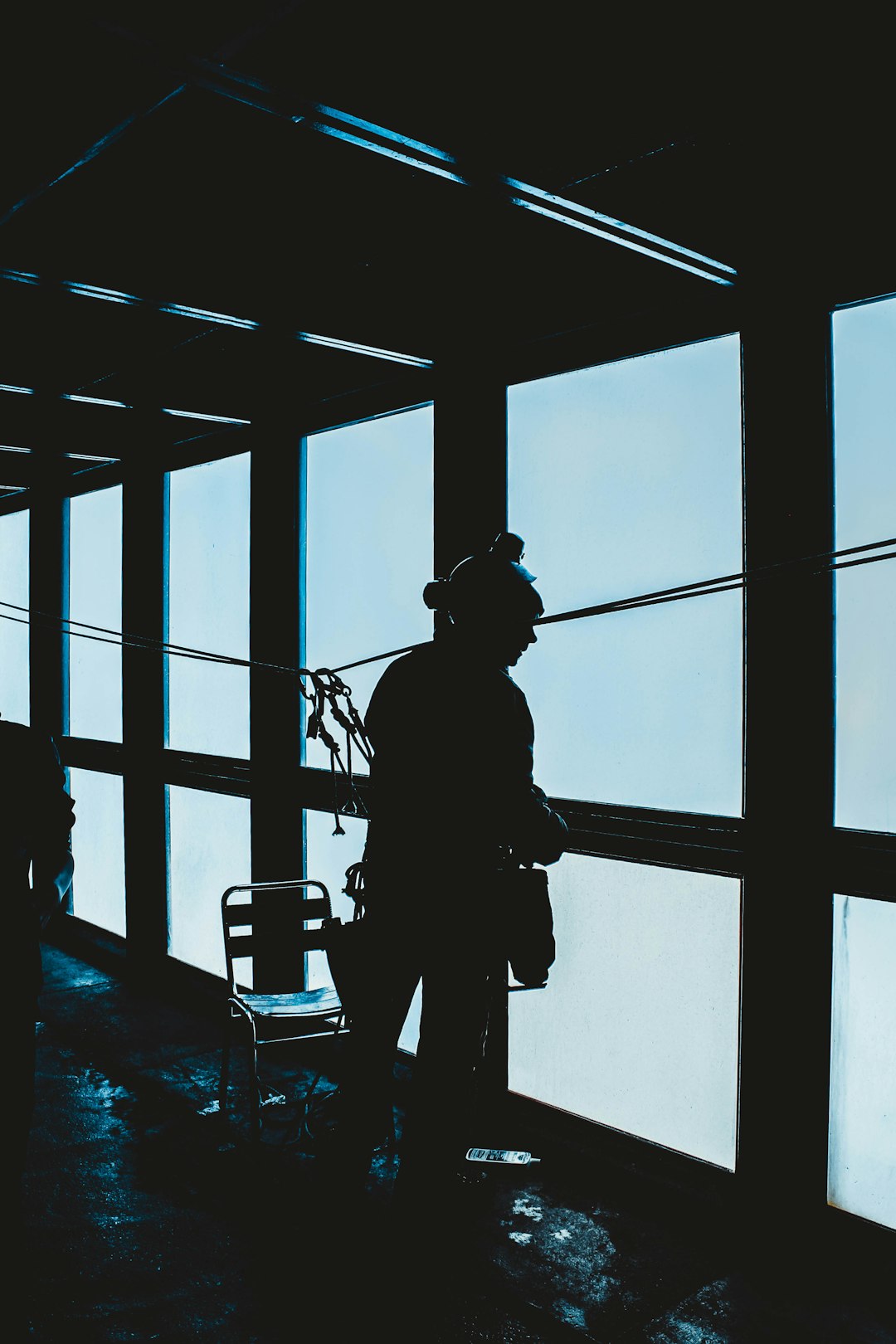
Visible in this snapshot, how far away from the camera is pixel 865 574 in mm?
2840

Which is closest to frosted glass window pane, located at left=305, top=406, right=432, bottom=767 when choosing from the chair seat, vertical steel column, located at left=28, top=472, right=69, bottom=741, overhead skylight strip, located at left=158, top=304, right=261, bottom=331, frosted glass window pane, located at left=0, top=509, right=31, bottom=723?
overhead skylight strip, located at left=158, top=304, right=261, bottom=331

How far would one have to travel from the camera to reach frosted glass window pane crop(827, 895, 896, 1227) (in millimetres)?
2816

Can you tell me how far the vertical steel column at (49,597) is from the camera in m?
6.56

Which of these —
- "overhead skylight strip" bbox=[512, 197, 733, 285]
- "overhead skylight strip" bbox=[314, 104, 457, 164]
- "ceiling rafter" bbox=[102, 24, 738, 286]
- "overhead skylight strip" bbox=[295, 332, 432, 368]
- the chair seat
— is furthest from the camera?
the chair seat

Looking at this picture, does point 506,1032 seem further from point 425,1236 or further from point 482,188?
point 482,188

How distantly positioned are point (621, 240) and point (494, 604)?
1026mm

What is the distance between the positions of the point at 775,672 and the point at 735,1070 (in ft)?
4.07

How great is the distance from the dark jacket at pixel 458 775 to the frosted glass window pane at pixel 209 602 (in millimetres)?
2327

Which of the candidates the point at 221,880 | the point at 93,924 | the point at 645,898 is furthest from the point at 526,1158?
the point at 93,924

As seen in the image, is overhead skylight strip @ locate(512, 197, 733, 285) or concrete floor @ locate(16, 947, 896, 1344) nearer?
overhead skylight strip @ locate(512, 197, 733, 285)

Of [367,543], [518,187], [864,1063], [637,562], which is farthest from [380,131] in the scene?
[864,1063]

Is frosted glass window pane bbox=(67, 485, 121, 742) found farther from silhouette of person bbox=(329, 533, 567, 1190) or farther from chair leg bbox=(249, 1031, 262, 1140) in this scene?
silhouette of person bbox=(329, 533, 567, 1190)

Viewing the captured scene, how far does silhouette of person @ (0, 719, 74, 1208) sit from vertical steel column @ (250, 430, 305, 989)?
75.3 inches

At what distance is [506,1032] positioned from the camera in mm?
3807
